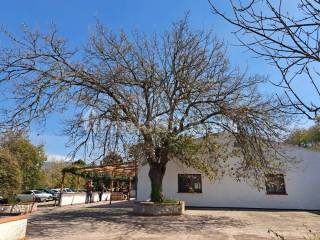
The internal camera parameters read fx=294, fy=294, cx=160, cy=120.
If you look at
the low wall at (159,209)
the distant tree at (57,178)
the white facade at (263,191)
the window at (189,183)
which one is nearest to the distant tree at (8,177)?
the low wall at (159,209)

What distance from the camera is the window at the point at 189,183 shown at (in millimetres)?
22550

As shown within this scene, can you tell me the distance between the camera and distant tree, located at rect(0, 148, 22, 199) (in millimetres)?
16312

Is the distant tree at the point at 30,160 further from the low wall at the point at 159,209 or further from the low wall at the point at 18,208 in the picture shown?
the low wall at the point at 159,209

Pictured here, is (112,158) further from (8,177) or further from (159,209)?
(8,177)

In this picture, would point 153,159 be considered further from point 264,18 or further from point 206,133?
point 264,18

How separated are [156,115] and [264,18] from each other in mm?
12462

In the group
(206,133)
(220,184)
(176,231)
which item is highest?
(206,133)

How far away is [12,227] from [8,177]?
1043 centimetres

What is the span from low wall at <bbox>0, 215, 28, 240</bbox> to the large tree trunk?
939 cm

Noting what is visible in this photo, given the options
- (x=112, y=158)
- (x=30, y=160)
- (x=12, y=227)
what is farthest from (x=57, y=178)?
(x=12, y=227)

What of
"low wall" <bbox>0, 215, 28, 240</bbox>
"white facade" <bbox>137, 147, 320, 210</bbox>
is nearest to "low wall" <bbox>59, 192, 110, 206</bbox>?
"white facade" <bbox>137, 147, 320, 210</bbox>

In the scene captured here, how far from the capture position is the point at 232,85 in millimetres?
15570

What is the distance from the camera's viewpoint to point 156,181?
16.7 metres

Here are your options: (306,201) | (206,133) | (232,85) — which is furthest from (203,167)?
(306,201)
